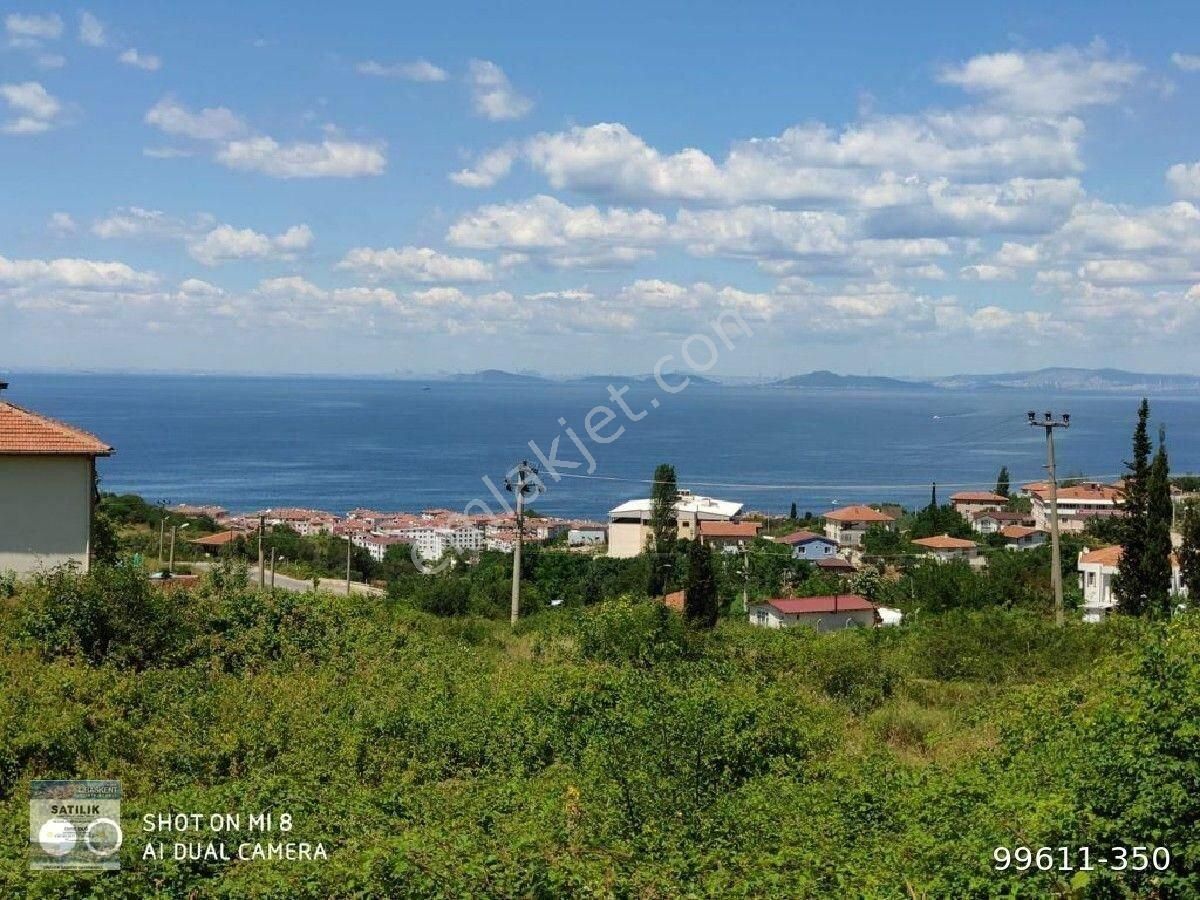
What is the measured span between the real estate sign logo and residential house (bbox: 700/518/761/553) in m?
44.6

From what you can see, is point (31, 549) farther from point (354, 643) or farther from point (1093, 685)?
point (1093, 685)

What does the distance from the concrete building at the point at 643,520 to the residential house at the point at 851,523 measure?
5400mm

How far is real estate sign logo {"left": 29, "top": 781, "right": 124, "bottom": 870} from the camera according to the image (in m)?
6.49

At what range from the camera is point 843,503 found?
85.1m

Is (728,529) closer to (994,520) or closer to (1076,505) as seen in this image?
(994,520)

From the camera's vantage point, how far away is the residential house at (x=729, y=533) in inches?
2106

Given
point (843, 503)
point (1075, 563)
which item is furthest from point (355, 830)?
point (843, 503)

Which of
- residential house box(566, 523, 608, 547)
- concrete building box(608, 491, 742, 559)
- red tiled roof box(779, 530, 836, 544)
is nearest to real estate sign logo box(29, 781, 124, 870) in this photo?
concrete building box(608, 491, 742, 559)

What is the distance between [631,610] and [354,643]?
361 centimetres

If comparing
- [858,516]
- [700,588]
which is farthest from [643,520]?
[700,588]

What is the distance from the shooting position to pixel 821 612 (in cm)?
2839

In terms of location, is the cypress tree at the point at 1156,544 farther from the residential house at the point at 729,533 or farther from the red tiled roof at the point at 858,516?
the red tiled roof at the point at 858,516

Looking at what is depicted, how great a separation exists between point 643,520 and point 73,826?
49.9 metres

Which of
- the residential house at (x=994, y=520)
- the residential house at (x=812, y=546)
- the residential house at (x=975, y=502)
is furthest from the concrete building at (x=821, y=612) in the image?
the residential house at (x=975, y=502)
